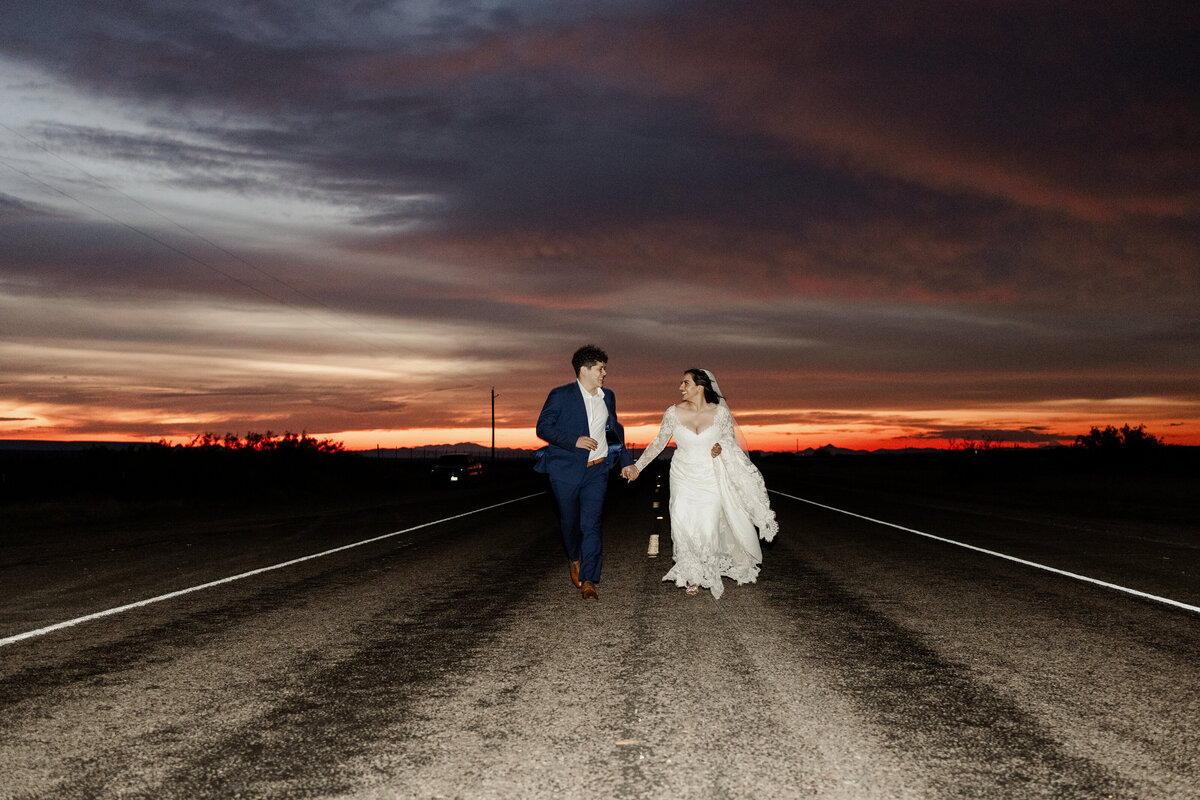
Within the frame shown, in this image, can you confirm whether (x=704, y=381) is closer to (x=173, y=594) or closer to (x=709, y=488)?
(x=709, y=488)

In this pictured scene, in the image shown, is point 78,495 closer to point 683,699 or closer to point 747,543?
point 747,543

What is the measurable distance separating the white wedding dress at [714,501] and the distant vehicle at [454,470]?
108 feet

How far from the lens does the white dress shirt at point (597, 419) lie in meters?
8.10

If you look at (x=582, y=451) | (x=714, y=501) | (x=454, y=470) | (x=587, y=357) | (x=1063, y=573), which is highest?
(x=587, y=357)

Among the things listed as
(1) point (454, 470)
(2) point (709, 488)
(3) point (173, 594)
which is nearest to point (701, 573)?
(2) point (709, 488)

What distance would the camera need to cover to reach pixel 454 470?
137 ft

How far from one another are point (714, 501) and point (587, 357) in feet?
6.40

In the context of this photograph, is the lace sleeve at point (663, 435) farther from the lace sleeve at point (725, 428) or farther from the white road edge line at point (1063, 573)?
the white road edge line at point (1063, 573)

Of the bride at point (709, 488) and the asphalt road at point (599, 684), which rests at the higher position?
the bride at point (709, 488)

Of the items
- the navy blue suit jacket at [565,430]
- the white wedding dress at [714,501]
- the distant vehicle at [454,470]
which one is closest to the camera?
the navy blue suit jacket at [565,430]

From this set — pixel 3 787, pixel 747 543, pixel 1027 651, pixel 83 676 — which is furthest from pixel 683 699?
pixel 747 543

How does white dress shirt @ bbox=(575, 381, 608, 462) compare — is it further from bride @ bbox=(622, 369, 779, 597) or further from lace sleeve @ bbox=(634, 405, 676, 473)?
lace sleeve @ bbox=(634, 405, 676, 473)

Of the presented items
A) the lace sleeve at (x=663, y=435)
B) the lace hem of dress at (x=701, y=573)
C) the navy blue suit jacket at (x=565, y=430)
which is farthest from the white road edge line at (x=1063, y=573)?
A: the navy blue suit jacket at (x=565, y=430)

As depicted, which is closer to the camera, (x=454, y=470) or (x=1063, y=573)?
(x=1063, y=573)
